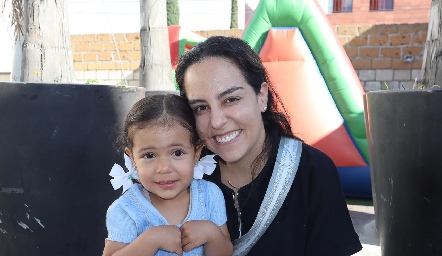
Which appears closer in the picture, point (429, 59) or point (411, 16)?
point (429, 59)

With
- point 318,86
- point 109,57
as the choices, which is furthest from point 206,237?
point 109,57

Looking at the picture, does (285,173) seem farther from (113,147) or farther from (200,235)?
(113,147)

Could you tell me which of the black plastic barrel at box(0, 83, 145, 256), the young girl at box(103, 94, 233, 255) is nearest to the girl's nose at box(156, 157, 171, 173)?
the young girl at box(103, 94, 233, 255)

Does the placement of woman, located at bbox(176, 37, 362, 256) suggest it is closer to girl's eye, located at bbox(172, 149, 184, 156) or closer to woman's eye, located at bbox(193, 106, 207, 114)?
woman's eye, located at bbox(193, 106, 207, 114)

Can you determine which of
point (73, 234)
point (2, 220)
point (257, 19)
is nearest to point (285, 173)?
point (73, 234)

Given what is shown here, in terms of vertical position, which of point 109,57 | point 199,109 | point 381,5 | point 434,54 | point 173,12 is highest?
point 381,5

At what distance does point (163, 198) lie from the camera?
75.9 inches

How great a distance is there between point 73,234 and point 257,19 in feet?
11.1

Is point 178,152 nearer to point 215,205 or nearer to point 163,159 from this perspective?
point 163,159

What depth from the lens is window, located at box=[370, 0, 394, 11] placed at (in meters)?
23.2

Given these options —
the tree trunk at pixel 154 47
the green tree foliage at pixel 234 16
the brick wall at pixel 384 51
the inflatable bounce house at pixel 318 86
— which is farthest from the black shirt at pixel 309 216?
the green tree foliage at pixel 234 16

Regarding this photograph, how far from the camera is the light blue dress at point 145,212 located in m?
1.84

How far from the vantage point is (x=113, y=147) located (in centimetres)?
279

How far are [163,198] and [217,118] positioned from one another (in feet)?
1.21
